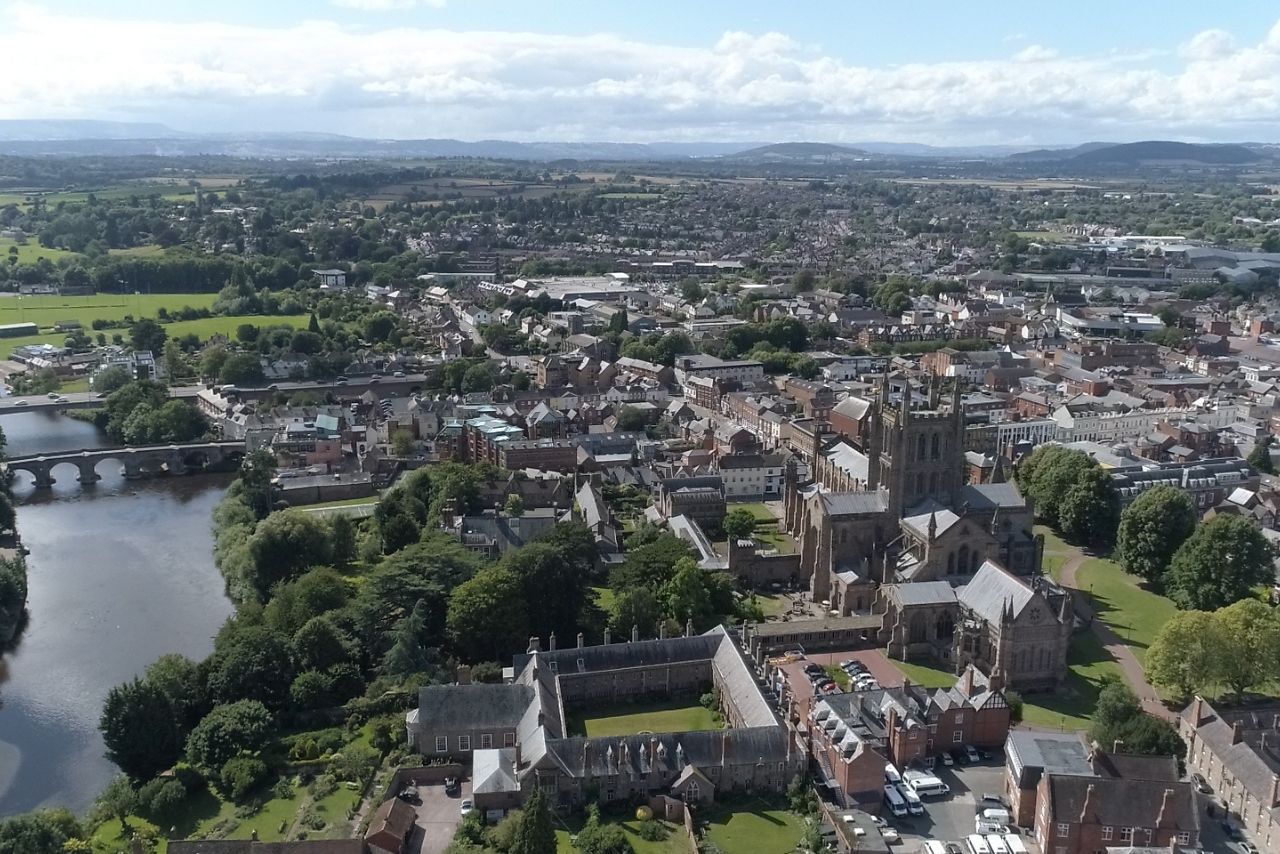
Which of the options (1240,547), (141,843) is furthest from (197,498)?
(1240,547)

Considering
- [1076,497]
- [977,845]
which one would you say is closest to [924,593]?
[977,845]

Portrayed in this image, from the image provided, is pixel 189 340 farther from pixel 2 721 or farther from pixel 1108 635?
pixel 1108 635

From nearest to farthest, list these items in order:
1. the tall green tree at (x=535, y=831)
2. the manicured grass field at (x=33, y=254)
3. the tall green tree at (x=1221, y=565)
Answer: the tall green tree at (x=535, y=831) < the tall green tree at (x=1221, y=565) < the manicured grass field at (x=33, y=254)

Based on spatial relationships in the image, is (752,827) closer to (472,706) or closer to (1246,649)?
(472,706)

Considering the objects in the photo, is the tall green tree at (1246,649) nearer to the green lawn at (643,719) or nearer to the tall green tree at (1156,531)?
the tall green tree at (1156,531)

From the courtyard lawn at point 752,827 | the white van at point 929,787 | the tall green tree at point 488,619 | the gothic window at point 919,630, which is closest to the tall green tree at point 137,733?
the tall green tree at point 488,619

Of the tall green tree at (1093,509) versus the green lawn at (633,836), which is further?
the tall green tree at (1093,509)
